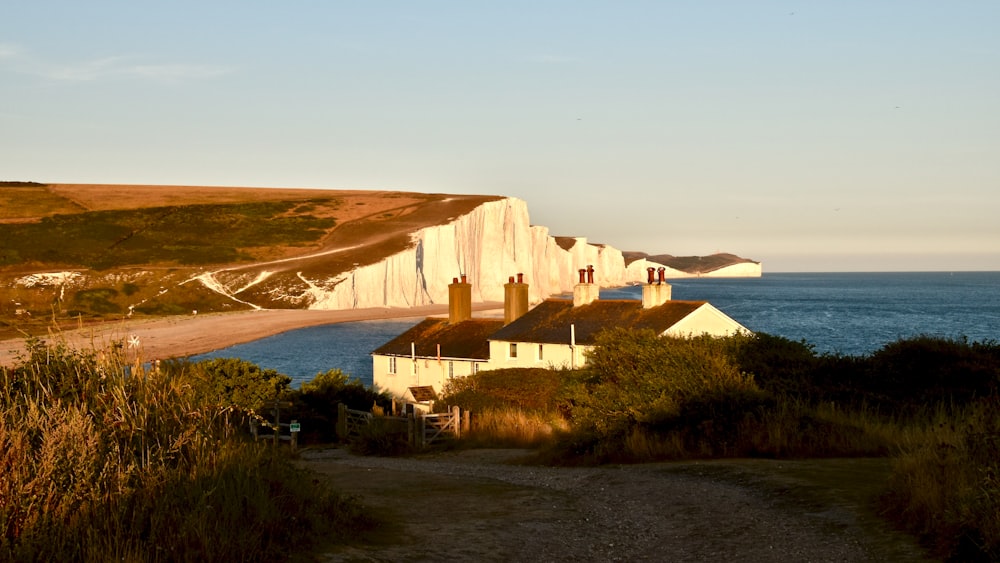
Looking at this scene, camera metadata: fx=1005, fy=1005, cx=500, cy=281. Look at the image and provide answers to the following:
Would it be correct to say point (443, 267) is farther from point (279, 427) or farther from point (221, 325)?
point (279, 427)

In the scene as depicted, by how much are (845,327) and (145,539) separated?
109097 mm

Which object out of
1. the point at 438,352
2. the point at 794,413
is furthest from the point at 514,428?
the point at 438,352

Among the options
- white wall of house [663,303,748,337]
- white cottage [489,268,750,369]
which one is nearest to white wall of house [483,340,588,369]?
white cottage [489,268,750,369]

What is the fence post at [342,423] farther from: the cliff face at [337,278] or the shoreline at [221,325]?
the cliff face at [337,278]

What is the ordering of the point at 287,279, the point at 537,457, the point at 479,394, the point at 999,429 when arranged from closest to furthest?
the point at 999,429, the point at 537,457, the point at 479,394, the point at 287,279

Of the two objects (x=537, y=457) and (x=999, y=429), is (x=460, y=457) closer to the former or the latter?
(x=537, y=457)

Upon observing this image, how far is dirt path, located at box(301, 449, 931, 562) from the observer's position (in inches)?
436

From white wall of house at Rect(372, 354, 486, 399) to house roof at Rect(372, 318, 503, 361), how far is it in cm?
27

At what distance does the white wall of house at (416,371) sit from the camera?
45.2 m

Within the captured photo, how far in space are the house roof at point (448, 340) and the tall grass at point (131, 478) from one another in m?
32.4

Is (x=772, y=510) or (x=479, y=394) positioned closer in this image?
(x=772, y=510)

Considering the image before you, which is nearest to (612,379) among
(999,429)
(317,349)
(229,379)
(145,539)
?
(999,429)

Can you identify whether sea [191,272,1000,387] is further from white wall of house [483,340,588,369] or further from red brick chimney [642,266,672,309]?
white wall of house [483,340,588,369]

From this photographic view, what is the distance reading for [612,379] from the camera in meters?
22.6
